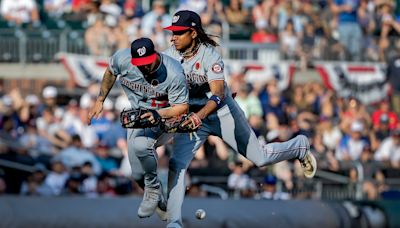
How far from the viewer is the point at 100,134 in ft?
58.1

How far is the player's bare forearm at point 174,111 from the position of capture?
1057cm

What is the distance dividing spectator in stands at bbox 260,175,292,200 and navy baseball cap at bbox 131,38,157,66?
21.2 ft

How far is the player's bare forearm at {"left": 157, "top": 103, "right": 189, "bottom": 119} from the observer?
1057 cm

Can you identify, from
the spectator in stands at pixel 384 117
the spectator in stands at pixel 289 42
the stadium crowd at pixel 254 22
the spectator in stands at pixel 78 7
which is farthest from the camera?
the spectator in stands at pixel 289 42

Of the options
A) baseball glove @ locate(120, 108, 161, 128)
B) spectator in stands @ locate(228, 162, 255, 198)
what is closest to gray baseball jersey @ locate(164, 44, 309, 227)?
baseball glove @ locate(120, 108, 161, 128)

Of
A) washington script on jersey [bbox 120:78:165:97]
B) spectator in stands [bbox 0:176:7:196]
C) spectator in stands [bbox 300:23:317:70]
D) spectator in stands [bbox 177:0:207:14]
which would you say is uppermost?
spectator in stands [bbox 177:0:207:14]

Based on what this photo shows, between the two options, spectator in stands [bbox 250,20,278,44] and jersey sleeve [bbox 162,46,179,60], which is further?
spectator in stands [bbox 250,20,278,44]

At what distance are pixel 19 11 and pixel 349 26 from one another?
645 cm

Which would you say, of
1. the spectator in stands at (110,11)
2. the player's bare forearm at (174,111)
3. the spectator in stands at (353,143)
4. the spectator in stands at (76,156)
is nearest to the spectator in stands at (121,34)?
the spectator in stands at (110,11)

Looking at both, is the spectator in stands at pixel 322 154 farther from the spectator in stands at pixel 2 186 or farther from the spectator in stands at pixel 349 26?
the spectator in stands at pixel 2 186

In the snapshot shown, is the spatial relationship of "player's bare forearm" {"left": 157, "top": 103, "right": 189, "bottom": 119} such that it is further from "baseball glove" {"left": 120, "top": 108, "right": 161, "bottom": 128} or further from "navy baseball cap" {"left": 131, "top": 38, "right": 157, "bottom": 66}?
"navy baseball cap" {"left": 131, "top": 38, "right": 157, "bottom": 66}

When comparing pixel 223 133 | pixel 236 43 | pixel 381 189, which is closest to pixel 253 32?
pixel 236 43

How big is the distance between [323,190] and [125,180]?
3.26 m

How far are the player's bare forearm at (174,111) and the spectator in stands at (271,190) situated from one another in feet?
19.5
